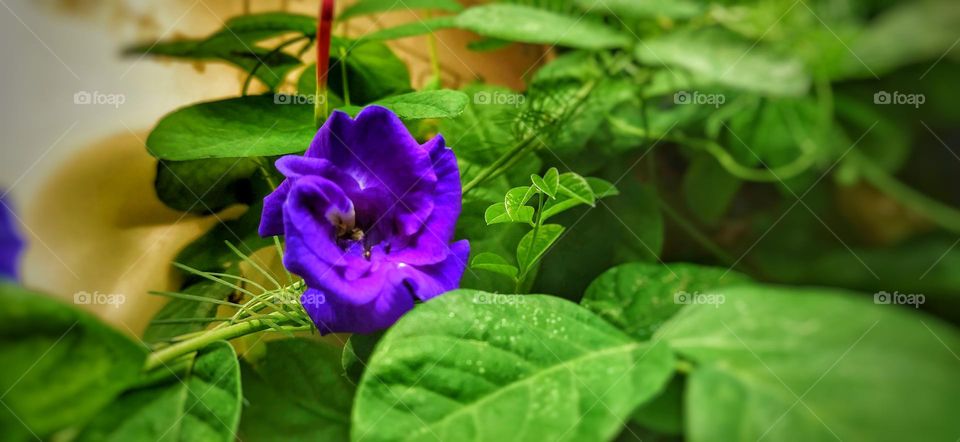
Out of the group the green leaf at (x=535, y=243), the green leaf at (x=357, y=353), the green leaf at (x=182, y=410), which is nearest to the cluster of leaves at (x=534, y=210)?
the green leaf at (x=535, y=243)

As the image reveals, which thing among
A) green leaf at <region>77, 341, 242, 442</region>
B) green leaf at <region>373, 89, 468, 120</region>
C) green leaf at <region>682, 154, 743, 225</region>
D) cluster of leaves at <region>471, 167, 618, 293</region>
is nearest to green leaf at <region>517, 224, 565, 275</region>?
cluster of leaves at <region>471, 167, 618, 293</region>

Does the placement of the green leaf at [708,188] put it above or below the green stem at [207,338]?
above

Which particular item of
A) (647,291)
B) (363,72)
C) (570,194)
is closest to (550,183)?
(570,194)

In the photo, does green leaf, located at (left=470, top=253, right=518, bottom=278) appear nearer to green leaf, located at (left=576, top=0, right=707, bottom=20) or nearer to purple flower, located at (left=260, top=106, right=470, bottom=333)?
purple flower, located at (left=260, top=106, right=470, bottom=333)

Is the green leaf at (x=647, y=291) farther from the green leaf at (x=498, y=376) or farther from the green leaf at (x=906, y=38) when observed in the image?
the green leaf at (x=906, y=38)

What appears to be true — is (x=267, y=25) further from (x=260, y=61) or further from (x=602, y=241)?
(x=602, y=241)

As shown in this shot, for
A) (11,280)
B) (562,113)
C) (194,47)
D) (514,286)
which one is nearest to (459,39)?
(562,113)
